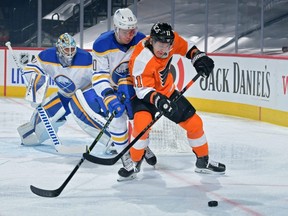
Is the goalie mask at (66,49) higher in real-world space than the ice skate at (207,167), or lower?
higher

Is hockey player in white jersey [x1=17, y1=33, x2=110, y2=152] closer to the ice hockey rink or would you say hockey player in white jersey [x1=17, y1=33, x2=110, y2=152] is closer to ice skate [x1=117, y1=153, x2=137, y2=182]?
the ice hockey rink

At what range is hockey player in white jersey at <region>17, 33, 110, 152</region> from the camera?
6.49 meters

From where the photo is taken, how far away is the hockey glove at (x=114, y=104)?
5.36 meters

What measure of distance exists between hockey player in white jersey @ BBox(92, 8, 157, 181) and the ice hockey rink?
0.26 m

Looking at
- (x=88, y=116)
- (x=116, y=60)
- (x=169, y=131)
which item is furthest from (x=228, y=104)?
(x=116, y=60)

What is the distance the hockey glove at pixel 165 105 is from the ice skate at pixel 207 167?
66 cm

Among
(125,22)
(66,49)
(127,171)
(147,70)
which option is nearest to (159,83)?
(147,70)

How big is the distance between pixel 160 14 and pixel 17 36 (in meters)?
2.33

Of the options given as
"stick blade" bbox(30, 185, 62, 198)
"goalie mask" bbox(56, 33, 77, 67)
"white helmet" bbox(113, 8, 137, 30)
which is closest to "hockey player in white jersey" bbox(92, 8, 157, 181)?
"white helmet" bbox(113, 8, 137, 30)

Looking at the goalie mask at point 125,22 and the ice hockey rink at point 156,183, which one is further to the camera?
the goalie mask at point 125,22

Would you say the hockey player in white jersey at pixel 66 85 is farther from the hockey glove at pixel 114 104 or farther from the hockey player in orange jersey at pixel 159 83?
the hockey player in orange jersey at pixel 159 83

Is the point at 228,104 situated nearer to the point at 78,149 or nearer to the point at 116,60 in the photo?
the point at 78,149

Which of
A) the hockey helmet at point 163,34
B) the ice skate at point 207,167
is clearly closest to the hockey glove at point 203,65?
the hockey helmet at point 163,34

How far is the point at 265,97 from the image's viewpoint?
893 cm
